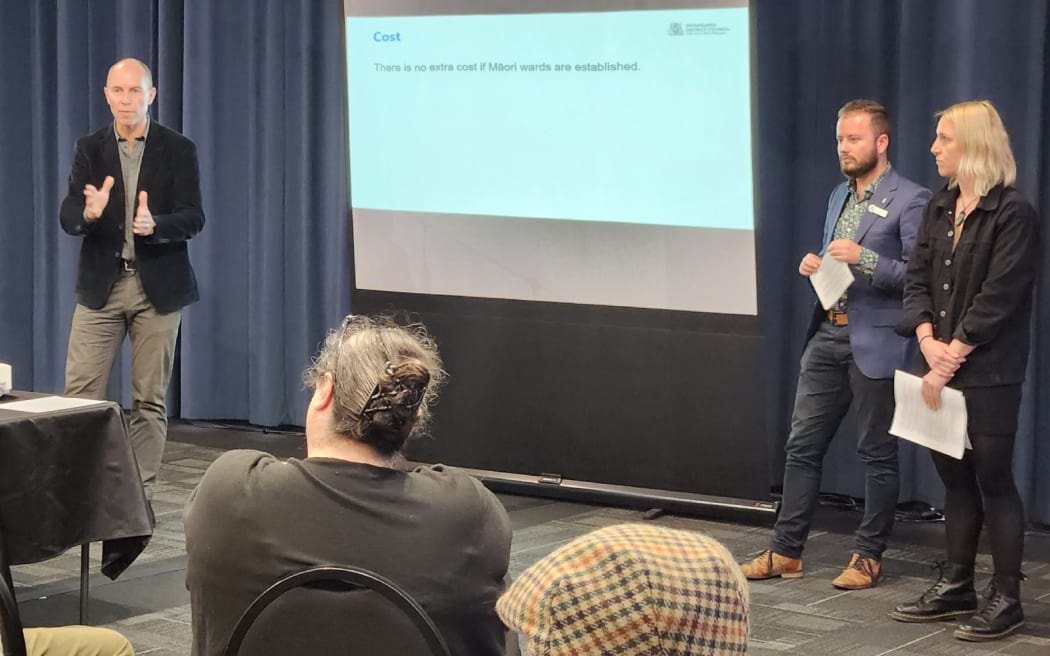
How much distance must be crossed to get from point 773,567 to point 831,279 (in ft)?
3.01

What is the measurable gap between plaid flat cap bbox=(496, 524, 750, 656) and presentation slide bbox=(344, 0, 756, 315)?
3.66 metres

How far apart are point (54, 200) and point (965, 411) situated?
5351mm

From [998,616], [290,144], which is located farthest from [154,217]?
[998,616]

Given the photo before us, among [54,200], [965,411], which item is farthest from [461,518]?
[54,200]

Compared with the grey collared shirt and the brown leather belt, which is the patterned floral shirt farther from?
the grey collared shirt

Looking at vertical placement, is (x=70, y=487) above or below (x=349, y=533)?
below

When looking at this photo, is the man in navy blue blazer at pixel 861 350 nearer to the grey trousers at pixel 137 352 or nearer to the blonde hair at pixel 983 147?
the blonde hair at pixel 983 147

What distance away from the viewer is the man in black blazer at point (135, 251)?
480 cm

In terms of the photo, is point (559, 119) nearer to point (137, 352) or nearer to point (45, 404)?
point (137, 352)

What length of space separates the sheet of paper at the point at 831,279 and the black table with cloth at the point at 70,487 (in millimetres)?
2026

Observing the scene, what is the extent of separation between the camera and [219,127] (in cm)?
671

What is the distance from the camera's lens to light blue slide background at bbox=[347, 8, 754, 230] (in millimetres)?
4641

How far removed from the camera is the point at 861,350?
4.00m

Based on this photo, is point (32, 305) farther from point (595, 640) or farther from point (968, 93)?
point (595, 640)
